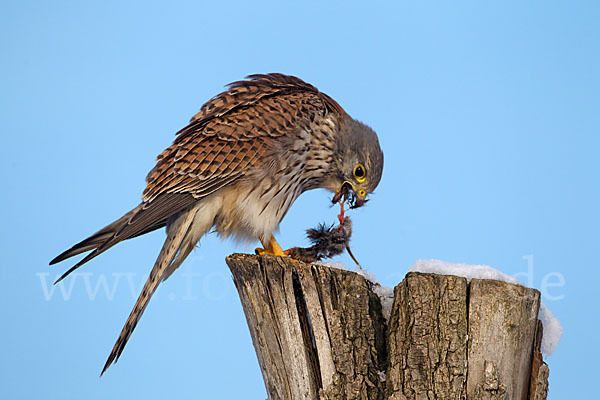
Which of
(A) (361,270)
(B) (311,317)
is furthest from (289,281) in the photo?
(A) (361,270)

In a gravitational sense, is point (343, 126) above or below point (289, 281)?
above

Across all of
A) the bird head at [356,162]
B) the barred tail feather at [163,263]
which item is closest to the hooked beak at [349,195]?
the bird head at [356,162]

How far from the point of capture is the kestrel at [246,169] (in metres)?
3.71

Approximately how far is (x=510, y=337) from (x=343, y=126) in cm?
193

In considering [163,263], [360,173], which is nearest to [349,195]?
[360,173]

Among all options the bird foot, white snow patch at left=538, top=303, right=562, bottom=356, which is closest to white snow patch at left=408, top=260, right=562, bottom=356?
white snow patch at left=538, top=303, right=562, bottom=356

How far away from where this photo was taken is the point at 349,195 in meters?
4.19

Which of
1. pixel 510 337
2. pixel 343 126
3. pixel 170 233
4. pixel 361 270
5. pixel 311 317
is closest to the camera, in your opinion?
pixel 510 337

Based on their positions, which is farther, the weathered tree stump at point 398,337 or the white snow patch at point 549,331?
the white snow patch at point 549,331

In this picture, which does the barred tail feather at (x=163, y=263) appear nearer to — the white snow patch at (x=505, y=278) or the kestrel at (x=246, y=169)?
the kestrel at (x=246, y=169)

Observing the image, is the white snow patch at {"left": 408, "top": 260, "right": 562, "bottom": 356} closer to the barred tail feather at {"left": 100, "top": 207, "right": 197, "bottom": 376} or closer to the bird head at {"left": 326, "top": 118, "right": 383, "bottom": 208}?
the bird head at {"left": 326, "top": 118, "right": 383, "bottom": 208}

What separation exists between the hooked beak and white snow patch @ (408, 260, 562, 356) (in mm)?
1344

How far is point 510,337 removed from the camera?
257 cm

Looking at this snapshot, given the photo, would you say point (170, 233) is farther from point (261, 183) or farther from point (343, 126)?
point (343, 126)
